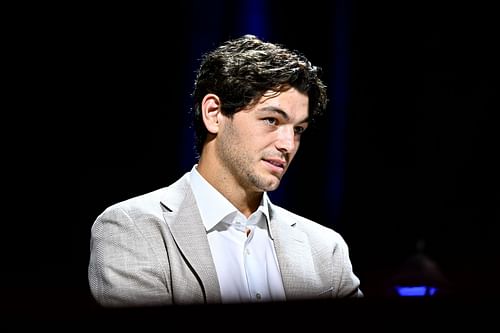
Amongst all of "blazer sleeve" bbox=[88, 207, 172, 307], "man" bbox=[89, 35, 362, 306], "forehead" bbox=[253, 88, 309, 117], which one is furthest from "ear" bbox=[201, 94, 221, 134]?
"blazer sleeve" bbox=[88, 207, 172, 307]

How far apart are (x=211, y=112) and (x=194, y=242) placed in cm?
40

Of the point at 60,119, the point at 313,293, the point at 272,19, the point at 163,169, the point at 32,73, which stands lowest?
the point at 313,293

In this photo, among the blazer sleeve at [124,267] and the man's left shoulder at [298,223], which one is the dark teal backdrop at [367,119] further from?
the blazer sleeve at [124,267]

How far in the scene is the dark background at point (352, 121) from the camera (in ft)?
8.77

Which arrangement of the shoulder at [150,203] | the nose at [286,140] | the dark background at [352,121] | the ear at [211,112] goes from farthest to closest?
1. the dark background at [352,121]
2. the ear at [211,112]
3. the nose at [286,140]
4. the shoulder at [150,203]

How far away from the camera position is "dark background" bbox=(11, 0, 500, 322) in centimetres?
267

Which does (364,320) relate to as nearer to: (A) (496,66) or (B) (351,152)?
(B) (351,152)

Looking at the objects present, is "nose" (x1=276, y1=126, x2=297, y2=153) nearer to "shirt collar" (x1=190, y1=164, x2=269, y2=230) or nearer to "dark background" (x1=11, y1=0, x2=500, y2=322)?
"shirt collar" (x1=190, y1=164, x2=269, y2=230)

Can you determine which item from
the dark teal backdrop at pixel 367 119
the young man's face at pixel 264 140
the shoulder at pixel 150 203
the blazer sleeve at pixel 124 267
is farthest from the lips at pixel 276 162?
the dark teal backdrop at pixel 367 119

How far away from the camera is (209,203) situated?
1755 mm

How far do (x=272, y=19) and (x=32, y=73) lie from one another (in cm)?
97

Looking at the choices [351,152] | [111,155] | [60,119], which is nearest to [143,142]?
[111,155]

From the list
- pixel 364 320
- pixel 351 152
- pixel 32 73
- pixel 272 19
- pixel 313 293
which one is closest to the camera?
pixel 364 320

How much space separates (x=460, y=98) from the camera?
3.10 m
